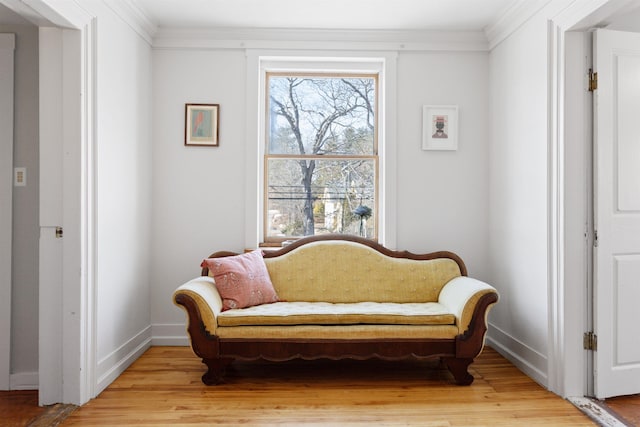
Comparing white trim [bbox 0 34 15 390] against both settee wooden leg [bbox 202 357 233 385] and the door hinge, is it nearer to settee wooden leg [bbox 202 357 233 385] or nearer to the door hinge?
settee wooden leg [bbox 202 357 233 385]

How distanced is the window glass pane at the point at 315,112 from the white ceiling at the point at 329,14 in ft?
1.55

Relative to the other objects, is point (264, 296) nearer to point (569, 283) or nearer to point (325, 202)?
point (325, 202)

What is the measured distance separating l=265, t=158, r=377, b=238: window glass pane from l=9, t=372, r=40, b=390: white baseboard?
1950mm

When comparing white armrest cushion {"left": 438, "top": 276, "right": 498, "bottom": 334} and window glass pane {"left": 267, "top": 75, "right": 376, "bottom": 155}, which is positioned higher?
window glass pane {"left": 267, "top": 75, "right": 376, "bottom": 155}

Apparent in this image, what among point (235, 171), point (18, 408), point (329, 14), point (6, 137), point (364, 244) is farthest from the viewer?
point (235, 171)

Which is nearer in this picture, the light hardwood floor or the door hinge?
A: the light hardwood floor

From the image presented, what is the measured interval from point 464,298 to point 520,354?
Result: 29.0 inches

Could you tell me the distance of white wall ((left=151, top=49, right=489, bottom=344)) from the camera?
3.77 m

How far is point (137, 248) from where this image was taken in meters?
3.48

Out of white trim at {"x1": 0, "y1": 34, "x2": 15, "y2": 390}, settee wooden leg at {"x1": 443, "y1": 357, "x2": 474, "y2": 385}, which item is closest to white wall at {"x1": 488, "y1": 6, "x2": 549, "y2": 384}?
settee wooden leg at {"x1": 443, "y1": 357, "x2": 474, "y2": 385}

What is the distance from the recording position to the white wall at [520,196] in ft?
9.78

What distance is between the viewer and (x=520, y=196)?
3.28 metres

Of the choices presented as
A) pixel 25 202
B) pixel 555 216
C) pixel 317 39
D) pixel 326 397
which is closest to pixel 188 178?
pixel 25 202

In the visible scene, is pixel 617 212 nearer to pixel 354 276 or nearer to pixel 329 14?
pixel 354 276
